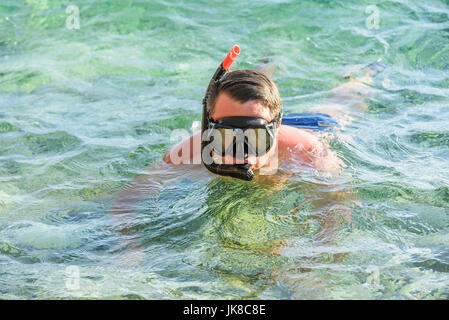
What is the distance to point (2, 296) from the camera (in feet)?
8.20

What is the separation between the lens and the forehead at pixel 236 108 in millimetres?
3205

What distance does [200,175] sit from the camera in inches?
152

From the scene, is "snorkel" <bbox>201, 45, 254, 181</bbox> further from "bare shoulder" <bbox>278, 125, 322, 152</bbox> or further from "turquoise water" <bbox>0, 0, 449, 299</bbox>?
"bare shoulder" <bbox>278, 125, 322, 152</bbox>

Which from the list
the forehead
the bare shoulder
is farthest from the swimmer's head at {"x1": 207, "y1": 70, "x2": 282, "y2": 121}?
the bare shoulder

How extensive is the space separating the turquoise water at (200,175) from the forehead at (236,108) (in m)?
0.59

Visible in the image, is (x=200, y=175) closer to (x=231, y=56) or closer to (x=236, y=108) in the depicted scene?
(x=236, y=108)

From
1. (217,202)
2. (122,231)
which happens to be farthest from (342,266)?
(122,231)

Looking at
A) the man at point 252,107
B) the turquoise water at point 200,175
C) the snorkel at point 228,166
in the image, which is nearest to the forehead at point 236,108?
the man at point 252,107

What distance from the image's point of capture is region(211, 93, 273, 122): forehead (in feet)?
10.5

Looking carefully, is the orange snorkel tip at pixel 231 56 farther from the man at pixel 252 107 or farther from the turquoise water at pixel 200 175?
the turquoise water at pixel 200 175

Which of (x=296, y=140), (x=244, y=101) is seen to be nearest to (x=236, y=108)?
(x=244, y=101)

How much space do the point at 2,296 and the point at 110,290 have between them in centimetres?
51

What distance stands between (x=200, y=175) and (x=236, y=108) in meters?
0.82
